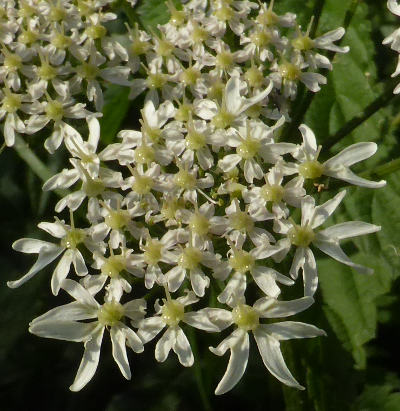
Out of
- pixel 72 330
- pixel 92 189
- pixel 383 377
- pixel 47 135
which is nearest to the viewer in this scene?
pixel 72 330

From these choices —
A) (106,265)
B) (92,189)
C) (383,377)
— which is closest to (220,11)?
(92,189)

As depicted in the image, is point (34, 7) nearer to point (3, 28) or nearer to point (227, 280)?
point (3, 28)

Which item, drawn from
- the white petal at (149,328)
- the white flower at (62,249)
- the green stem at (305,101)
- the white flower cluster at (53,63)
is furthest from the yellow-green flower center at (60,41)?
the white petal at (149,328)

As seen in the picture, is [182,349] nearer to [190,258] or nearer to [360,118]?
[190,258]

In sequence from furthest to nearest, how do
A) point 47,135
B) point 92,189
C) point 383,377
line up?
point 383,377 → point 47,135 → point 92,189

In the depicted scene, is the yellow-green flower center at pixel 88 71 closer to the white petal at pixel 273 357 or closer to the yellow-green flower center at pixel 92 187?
the yellow-green flower center at pixel 92 187

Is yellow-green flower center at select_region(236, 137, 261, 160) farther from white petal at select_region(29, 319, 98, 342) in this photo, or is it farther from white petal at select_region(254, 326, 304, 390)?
white petal at select_region(29, 319, 98, 342)

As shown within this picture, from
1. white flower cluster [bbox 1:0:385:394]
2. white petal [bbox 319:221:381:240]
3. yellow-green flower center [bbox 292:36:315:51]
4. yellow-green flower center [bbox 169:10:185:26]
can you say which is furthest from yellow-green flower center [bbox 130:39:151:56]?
white petal [bbox 319:221:381:240]
